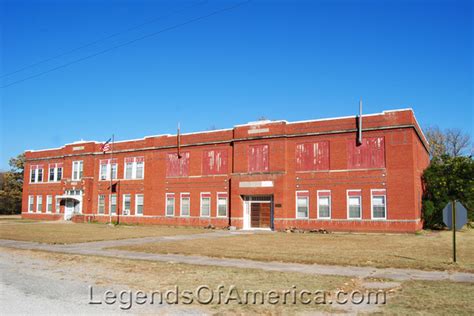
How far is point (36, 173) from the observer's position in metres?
56.8

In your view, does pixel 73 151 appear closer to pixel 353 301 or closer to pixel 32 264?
pixel 32 264

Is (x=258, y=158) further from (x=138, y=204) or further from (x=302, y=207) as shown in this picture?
(x=138, y=204)

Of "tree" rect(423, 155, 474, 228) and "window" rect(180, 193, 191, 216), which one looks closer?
"tree" rect(423, 155, 474, 228)

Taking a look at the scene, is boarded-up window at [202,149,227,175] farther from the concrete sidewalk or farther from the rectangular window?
the rectangular window

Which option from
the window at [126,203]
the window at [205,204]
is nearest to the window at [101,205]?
the window at [126,203]

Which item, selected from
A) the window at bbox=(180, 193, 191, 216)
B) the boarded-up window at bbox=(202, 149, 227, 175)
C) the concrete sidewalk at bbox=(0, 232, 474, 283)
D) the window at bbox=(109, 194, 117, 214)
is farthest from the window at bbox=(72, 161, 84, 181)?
the concrete sidewalk at bbox=(0, 232, 474, 283)

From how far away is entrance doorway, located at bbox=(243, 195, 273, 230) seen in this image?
3681 cm

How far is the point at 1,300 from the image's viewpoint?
372 inches

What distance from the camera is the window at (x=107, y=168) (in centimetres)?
4806

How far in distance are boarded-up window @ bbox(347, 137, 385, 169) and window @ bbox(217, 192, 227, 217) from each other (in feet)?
37.8

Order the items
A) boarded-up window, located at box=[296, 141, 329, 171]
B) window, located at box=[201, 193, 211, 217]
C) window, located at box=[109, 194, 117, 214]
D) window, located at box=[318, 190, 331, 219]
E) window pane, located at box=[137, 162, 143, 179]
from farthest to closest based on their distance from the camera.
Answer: window, located at box=[109, 194, 117, 214] < window pane, located at box=[137, 162, 143, 179] < window, located at box=[201, 193, 211, 217] < boarded-up window, located at box=[296, 141, 329, 171] < window, located at box=[318, 190, 331, 219]

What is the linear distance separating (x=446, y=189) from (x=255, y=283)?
29.0m

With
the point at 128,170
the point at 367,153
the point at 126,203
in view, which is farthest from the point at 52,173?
the point at 367,153

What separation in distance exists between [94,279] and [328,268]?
23.7 ft
